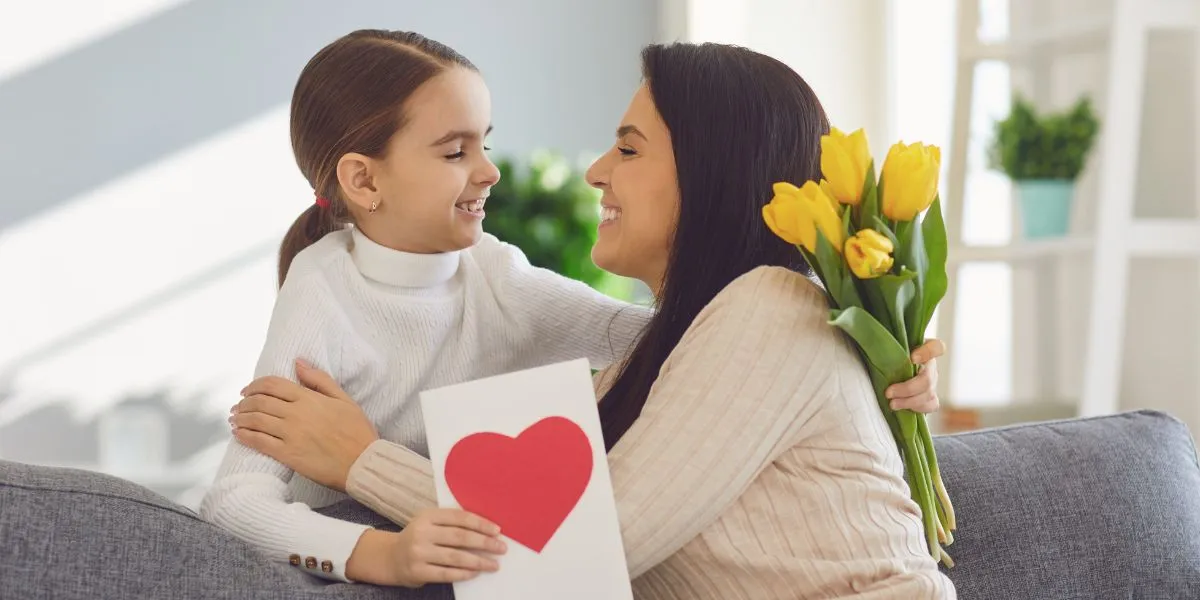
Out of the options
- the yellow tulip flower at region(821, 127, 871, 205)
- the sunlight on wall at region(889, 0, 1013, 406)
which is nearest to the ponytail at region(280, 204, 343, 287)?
the yellow tulip flower at region(821, 127, 871, 205)

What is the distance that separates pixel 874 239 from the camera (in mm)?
1106

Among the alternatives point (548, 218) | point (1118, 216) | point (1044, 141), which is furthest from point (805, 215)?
point (548, 218)

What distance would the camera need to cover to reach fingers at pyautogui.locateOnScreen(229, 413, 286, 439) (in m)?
1.32

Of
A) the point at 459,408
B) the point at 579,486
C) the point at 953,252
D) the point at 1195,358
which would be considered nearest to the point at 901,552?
the point at 579,486

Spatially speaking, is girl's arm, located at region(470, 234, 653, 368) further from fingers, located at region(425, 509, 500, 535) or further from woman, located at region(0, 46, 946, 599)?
fingers, located at region(425, 509, 500, 535)

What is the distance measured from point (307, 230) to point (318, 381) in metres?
0.43

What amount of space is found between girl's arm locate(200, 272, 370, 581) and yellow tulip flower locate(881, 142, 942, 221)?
1.97 ft

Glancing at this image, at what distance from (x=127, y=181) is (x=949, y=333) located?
263cm

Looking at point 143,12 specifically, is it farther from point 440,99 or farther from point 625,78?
point 440,99

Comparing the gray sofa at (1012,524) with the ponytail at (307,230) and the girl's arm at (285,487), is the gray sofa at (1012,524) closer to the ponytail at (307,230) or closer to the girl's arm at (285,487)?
the girl's arm at (285,487)

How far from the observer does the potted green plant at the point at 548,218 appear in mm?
3387

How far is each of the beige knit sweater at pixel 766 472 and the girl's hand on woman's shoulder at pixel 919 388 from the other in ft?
0.08

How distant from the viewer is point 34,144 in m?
3.96

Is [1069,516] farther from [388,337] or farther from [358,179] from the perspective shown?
[358,179]
